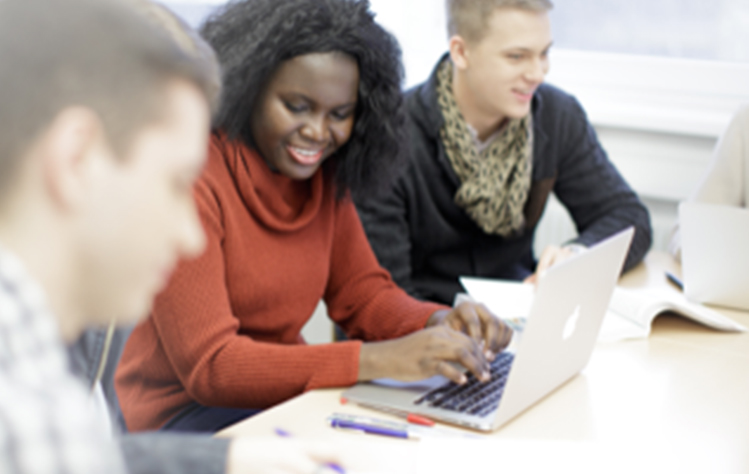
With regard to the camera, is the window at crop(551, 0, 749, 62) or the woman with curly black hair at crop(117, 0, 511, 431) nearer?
the woman with curly black hair at crop(117, 0, 511, 431)

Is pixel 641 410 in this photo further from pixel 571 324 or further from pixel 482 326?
pixel 482 326

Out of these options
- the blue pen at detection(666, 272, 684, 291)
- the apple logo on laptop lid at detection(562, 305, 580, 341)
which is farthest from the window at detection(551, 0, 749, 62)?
the apple logo on laptop lid at detection(562, 305, 580, 341)

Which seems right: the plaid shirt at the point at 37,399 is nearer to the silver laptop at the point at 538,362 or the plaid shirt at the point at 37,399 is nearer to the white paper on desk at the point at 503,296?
the silver laptop at the point at 538,362

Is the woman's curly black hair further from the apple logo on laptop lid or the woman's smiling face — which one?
the apple logo on laptop lid

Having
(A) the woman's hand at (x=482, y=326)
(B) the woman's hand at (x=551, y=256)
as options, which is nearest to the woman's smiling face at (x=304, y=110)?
(A) the woman's hand at (x=482, y=326)

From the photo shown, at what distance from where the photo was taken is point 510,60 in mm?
1861

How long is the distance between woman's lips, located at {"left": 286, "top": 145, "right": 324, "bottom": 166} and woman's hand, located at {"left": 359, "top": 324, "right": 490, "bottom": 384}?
33cm

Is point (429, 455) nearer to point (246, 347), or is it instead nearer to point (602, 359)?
point (246, 347)

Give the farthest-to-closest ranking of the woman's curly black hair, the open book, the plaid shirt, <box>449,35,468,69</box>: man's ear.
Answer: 1. <box>449,35,468,69</box>: man's ear
2. the open book
3. the woman's curly black hair
4. the plaid shirt

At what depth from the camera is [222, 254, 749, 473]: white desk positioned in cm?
92

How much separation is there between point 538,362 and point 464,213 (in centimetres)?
95

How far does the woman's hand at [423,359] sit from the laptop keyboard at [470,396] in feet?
0.05

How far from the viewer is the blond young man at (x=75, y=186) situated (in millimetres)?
372

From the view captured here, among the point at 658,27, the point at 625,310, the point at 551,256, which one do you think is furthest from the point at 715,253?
the point at 658,27
